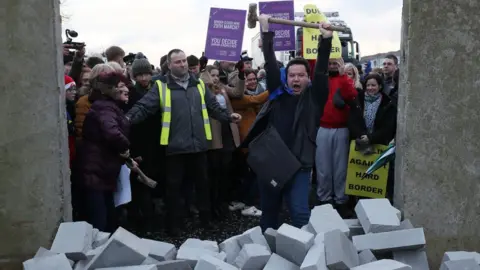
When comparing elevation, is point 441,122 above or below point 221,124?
above

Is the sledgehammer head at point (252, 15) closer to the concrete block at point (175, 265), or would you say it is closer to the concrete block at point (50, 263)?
the concrete block at point (175, 265)

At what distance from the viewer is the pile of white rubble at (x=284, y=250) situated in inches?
163

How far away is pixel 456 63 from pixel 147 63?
12.1 ft

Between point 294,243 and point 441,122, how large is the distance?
1573 mm

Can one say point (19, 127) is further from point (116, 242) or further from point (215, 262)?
point (215, 262)

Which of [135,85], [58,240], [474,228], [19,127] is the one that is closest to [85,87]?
[135,85]

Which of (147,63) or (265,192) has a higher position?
(147,63)

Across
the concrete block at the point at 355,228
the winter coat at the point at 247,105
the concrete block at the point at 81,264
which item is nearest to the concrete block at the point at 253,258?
the concrete block at the point at 355,228

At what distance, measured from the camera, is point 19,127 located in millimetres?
4613

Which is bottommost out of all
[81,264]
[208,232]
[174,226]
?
[208,232]

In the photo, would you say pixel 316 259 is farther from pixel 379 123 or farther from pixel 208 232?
pixel 379 123

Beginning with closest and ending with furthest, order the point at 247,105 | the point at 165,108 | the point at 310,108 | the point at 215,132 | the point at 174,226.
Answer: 1. the point at 310,108
2. the point at 165,108
3. the point at 174,226
4. the point at 215,132
5. the point at 247,105

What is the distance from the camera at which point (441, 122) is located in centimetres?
477

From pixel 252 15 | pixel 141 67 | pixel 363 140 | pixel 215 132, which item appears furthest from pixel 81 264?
pixel 363 140
